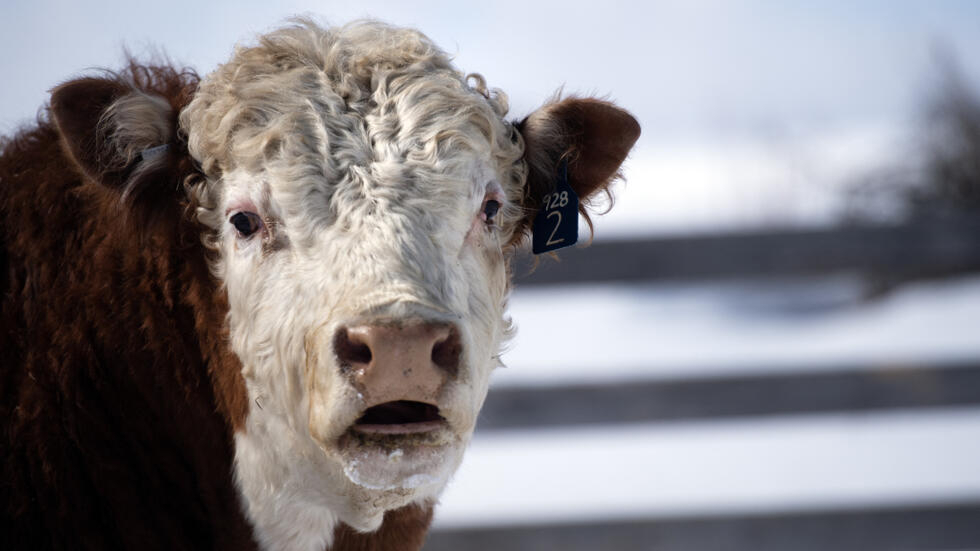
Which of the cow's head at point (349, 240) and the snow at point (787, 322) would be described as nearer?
the cow's head at point (349, 240)

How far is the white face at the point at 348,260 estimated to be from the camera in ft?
4.29

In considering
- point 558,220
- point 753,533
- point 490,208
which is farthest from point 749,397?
point 490,208

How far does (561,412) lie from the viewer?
10.5 ft

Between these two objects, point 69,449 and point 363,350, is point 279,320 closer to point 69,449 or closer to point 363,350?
point 363,350

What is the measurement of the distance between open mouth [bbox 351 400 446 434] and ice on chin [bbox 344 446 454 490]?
0.12ft

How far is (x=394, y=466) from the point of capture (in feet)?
4.36

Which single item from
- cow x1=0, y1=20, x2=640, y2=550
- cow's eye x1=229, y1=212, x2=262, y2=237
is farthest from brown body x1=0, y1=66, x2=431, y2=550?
cow's eye x1=229, y1=212, x2=262, y2=237

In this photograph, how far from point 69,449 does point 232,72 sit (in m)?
0.73

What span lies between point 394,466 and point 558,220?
68 centimetres

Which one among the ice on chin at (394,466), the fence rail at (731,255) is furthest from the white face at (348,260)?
the fence rail at (731,255)

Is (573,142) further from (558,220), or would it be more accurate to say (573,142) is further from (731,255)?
(731,255)

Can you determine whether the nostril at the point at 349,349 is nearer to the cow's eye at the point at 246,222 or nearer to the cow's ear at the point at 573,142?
the cow's eye at the point at 246,222

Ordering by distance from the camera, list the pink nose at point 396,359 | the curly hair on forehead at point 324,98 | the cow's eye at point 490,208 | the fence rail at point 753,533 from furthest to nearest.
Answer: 1. the fence rail at point 753,533
2. the cow's eye at point 490,208
3. the curly hair on forehead at point 324,98
4. the pink nose at point 396,359

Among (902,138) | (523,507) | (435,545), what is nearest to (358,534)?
(435,545)
